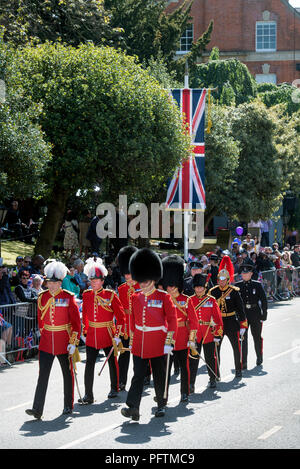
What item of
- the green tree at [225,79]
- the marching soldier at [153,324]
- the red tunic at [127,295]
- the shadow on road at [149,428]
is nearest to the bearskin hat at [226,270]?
the red tunic at [127,295]

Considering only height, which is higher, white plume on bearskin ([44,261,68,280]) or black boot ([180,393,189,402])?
white plume on bearskin ([44,261,68,280])

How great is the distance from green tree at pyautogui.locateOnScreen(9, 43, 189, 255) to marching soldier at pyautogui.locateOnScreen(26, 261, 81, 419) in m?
9.66

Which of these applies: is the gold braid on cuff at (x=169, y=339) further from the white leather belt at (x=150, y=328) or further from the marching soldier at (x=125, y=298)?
the marching soldier at (x=125, y=298)

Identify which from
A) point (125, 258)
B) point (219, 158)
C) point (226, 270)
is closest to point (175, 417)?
point (125, 258)

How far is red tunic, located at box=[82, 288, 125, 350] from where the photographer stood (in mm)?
10805

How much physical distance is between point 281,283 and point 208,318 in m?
15.6

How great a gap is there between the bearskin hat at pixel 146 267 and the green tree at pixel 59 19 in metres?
14.0

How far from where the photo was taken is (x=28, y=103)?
60.7 feet

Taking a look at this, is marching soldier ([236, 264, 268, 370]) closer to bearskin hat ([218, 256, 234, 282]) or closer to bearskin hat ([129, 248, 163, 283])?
bearskin hat ([218, 256, 234, 282])

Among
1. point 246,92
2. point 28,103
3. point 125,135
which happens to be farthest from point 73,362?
point 246,92

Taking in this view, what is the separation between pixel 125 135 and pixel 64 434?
12.6 m

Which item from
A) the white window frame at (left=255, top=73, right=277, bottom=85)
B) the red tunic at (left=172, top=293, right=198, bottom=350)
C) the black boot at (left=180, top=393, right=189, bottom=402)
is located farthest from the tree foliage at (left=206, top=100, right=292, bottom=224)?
the white window frame at (left=255, top=73, right=277, bottom=85)

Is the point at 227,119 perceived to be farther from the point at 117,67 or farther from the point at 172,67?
the point at 117,67

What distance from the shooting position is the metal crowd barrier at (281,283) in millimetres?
25656
